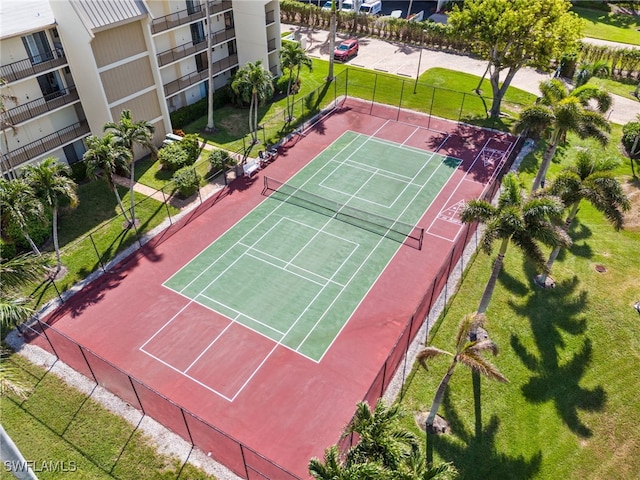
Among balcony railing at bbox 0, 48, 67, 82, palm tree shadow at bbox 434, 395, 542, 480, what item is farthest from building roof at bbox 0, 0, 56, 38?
palm tree shadow at bbox 434, 395, 542, 480

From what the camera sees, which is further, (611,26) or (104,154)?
(611,26)

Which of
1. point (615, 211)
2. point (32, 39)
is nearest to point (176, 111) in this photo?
point (32, 39)

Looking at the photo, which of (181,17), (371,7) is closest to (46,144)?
(181,17)

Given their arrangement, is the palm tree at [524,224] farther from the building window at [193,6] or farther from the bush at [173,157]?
the building window at [193,6]

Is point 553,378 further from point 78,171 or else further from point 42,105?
point 42,105

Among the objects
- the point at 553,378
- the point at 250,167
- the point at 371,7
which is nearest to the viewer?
the point at 553,378

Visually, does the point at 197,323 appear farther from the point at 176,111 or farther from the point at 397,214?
the point at 176,111

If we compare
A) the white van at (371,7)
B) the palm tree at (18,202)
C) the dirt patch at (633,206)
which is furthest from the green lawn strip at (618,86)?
the palm tree at (18,202)
